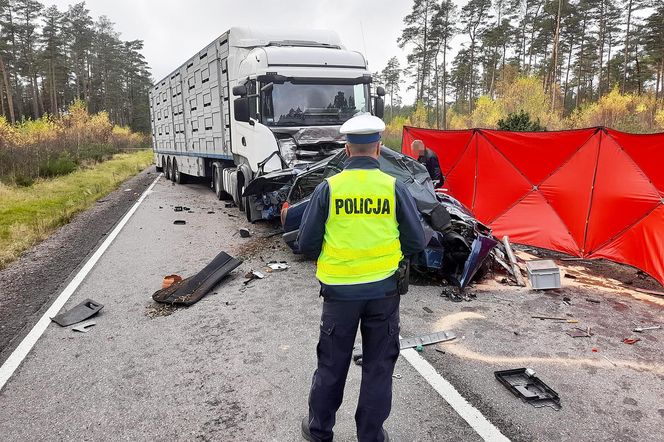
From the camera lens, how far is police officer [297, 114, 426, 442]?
2373 millimetres

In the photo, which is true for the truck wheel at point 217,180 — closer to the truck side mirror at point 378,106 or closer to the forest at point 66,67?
the truck side mirror at point 378,106

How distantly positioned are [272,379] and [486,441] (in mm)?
1597

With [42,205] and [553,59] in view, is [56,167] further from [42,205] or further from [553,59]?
[553,59]

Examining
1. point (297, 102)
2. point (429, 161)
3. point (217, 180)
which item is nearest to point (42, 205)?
point (217, 180)

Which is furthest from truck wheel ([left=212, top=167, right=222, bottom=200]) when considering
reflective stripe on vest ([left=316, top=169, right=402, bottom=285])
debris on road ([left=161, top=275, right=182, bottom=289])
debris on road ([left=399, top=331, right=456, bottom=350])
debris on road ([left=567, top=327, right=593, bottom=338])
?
reflective stripe on vest ([left=316, top=169, right=402, bottom=285])

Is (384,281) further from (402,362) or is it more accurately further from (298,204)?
(298,204)

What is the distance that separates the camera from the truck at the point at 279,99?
7957mm

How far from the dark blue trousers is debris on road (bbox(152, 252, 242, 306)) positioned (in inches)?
116

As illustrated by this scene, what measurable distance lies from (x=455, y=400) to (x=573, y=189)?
211 inches

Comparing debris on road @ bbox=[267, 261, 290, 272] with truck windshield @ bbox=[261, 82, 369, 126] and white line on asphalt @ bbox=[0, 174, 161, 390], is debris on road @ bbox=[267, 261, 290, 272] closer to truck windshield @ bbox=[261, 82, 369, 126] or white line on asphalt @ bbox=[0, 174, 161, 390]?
white line on asphalt @ bbox=[0, 174, 161, 390]

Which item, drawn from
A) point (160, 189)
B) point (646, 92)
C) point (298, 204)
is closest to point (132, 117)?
point (160, 189)

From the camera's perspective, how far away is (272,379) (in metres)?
3.38

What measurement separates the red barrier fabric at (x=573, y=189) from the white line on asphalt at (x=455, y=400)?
398 cm

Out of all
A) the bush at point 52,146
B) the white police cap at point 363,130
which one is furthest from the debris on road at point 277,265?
the bush at point 52,146
